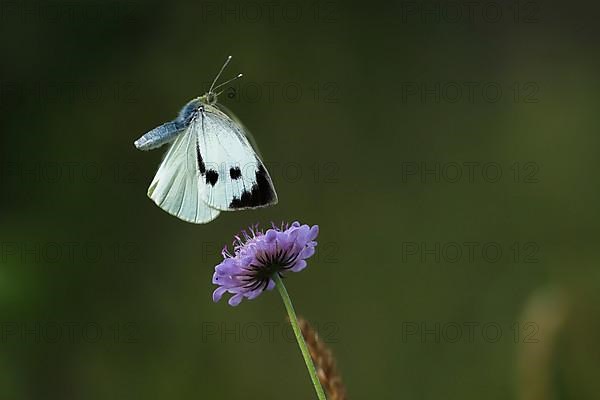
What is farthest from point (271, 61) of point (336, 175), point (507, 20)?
point (507, 20)

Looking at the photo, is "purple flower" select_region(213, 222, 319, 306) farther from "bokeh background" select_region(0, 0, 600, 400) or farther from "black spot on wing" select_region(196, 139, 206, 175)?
"bokeh background" select_region(0, 0, 600, 400)

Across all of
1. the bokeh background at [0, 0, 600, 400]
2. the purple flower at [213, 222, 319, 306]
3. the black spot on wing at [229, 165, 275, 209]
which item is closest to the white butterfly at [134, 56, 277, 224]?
the black spot on wing at [229, 165, 275, 209]

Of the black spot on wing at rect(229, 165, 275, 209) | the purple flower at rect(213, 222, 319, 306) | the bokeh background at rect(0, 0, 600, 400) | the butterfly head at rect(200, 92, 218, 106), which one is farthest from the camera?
the bokeh background at rect(0, 0, 600, 400)

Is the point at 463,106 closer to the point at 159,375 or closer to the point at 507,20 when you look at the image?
the point at 507,20

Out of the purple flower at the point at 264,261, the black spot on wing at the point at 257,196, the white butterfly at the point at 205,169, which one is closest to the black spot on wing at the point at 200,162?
the white butterfly at the point at 205,169

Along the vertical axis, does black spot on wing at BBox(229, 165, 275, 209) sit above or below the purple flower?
above

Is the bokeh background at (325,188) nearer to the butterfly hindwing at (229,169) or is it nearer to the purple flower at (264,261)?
the butterfly hindwing at (229,169)
